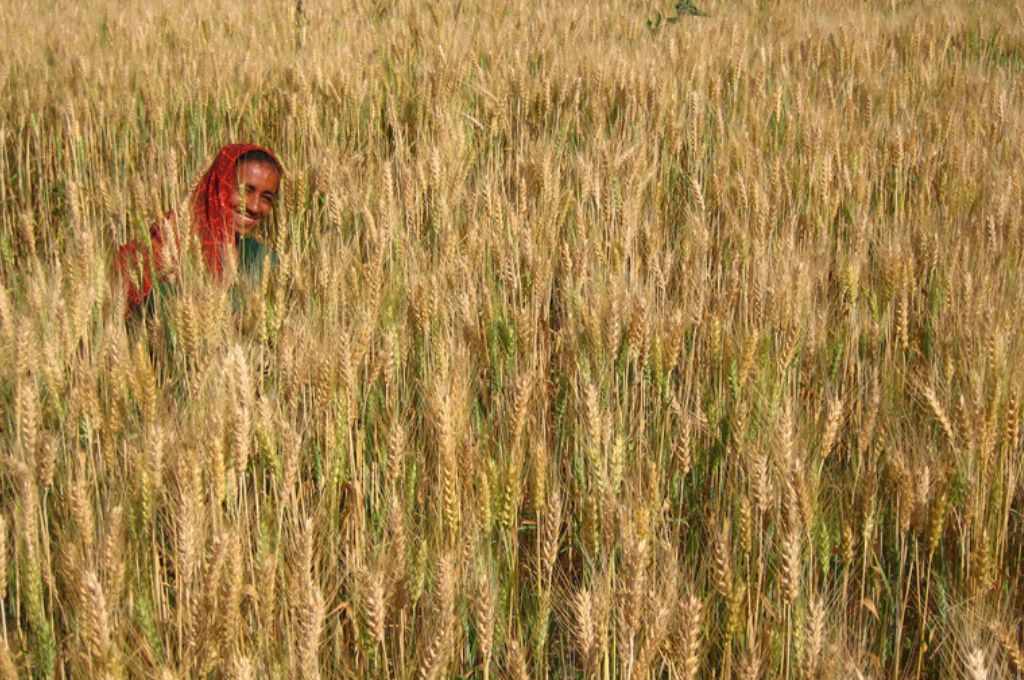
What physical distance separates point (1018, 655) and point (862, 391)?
66cm

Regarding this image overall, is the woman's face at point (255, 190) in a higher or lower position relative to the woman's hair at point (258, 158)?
lower

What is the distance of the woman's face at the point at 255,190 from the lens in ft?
8.54

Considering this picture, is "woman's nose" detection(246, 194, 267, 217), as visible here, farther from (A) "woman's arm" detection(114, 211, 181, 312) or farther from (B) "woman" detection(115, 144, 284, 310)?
(A) "woman's arm" detection(114, 211, 181, 312)

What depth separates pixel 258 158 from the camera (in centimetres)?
267

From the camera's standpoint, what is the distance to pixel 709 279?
2127 mm

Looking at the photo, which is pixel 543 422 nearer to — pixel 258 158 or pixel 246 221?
pixel 246 221

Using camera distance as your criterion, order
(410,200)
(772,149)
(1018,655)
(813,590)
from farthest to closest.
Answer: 1. (772,149)
2. (410,200)
3. (813,590)
4. (1018,655)

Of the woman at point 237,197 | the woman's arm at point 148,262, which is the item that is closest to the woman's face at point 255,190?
the woman at point 237,197

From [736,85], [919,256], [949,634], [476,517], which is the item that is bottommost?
[949,634]

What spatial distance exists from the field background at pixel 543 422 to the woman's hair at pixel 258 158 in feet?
0.33

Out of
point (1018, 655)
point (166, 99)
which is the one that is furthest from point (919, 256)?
point (166, 99)

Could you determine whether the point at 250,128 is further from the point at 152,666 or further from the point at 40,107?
the point at 152,666

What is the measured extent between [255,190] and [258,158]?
0.09m

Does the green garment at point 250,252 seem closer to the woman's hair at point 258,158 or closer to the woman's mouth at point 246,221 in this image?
Answer: the woman's mouth at point 246,221
